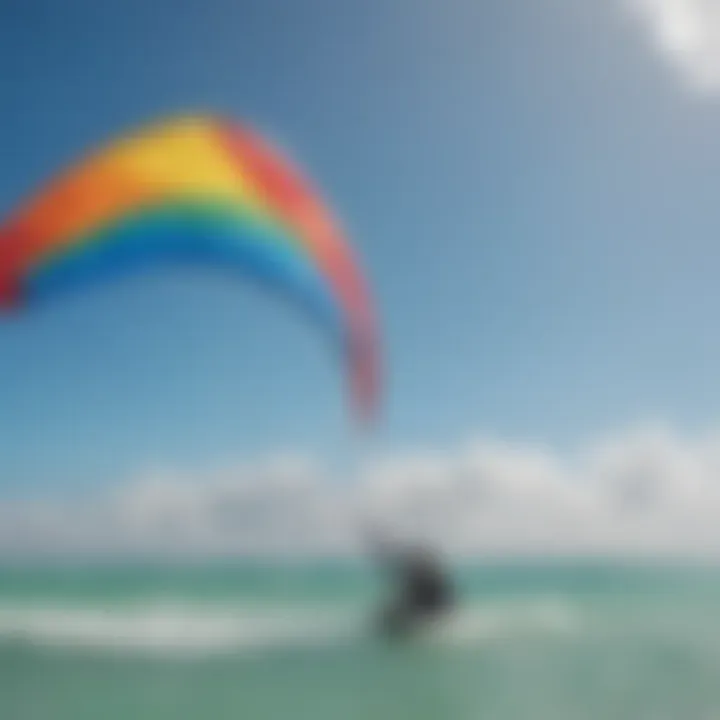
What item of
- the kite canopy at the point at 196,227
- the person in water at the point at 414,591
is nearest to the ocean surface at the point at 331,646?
the person in water at the point at 414,591

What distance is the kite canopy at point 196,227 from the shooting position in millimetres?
2363

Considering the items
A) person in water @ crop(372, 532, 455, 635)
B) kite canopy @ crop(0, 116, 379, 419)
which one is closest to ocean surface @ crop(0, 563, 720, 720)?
person in water @ crop(372, 532, 455, 635)

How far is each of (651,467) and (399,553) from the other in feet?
1.55

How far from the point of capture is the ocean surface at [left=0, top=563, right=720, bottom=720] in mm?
2391

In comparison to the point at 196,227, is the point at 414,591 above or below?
below

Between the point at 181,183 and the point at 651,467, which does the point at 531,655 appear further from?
the point at 181,183

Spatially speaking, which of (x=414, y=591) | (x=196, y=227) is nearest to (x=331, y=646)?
(x=414, y=591)

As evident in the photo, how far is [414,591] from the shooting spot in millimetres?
2408

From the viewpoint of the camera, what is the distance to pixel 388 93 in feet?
8.16

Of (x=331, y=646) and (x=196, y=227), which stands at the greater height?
(x=196, y=227)

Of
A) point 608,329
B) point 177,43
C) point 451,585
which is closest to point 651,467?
point 608,329

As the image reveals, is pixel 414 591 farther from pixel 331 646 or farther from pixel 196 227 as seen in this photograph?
pixel 196 227

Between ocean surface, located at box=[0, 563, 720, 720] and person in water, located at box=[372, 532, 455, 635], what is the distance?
3cm

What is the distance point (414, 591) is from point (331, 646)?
0.18 metres
